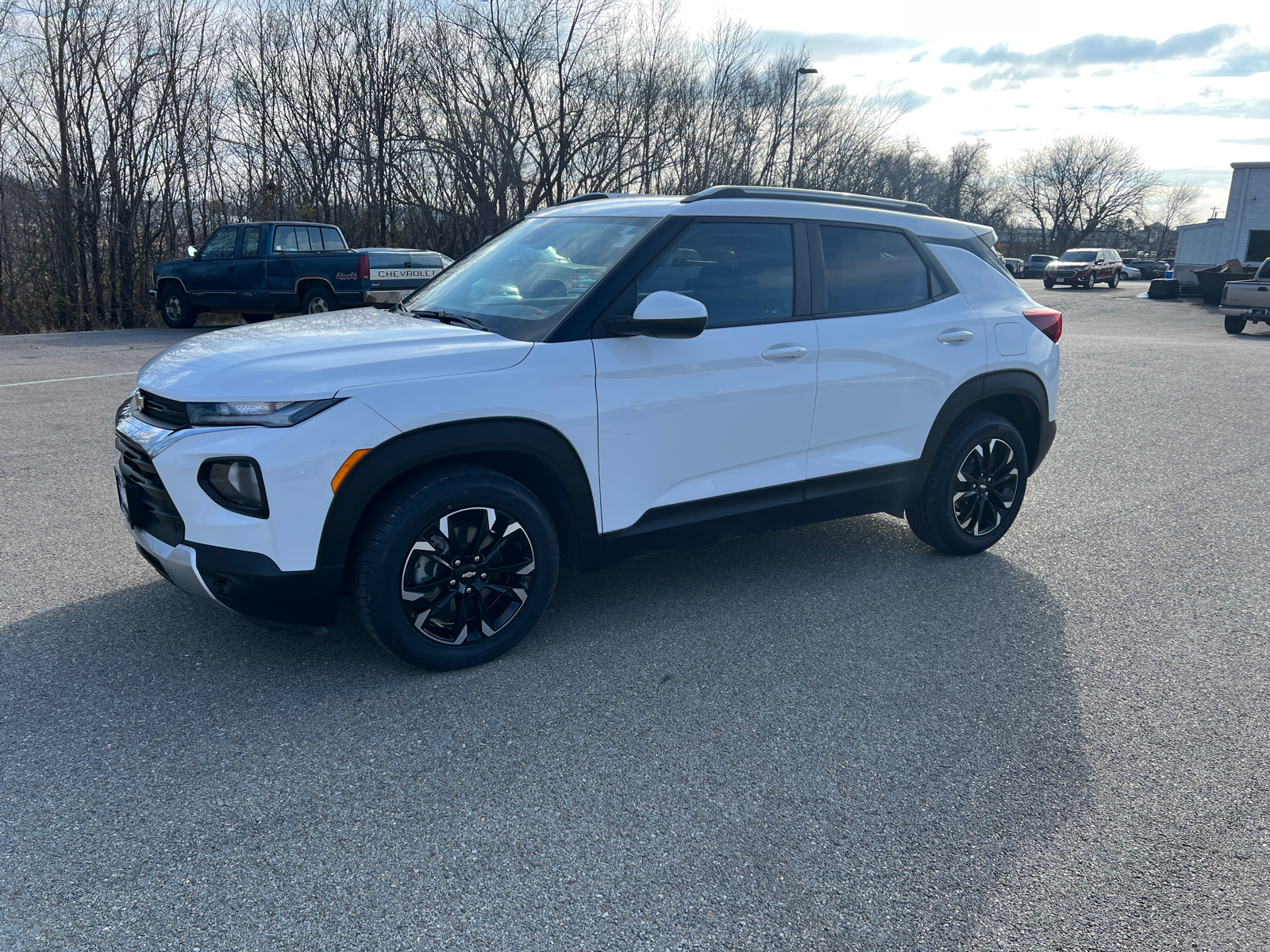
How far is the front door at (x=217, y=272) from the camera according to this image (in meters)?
15.6

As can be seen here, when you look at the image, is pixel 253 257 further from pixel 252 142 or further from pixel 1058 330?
pixel 1058 330

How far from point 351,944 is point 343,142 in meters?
24.2

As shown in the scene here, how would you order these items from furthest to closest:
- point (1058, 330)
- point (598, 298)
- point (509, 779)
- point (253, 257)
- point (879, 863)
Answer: point (253, 257) < point (1058, 330) < point (598, 298) < point (509, 779) < point (879, 863)

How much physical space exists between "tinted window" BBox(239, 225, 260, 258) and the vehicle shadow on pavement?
499 inches

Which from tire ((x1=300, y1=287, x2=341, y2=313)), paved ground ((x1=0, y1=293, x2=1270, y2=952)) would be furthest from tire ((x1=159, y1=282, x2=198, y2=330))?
paved ground ((x1=0, y1=293, x2=1270, y2=952))

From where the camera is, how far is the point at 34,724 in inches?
120

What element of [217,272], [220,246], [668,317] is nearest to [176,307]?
[217,272]

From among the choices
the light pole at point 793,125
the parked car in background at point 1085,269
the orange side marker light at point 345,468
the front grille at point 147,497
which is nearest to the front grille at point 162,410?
the front grille at point 147,497

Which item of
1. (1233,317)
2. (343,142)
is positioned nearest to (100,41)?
(343,142)

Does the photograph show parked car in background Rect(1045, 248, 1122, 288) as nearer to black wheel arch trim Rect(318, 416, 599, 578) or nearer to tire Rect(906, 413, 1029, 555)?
tire Rect(906, 413, 1029, 555)

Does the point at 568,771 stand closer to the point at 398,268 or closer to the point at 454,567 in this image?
the point at 454,567

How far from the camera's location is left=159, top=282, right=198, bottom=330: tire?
54.6ft

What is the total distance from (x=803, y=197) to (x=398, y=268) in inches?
470

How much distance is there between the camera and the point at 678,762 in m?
2.94
